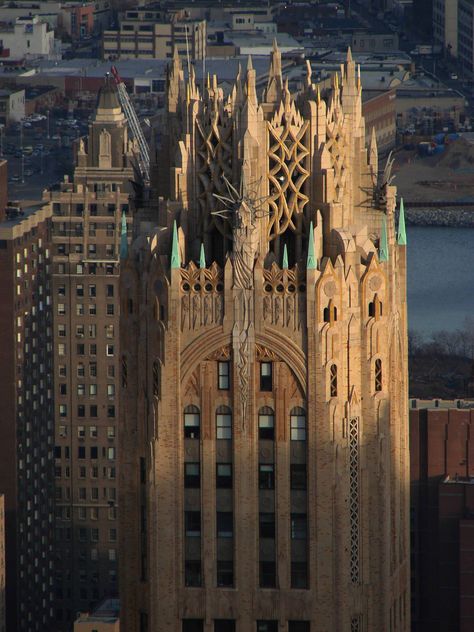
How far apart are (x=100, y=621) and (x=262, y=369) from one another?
61.5 meters

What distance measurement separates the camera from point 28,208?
169 metres

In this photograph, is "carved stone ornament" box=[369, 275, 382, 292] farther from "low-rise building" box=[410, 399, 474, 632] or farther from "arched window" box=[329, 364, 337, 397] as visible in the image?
"low-rise building" box=[410, 399, 474, 632]

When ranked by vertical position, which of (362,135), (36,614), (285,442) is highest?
(362,135)

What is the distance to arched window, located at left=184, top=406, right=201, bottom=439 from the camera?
76.8m

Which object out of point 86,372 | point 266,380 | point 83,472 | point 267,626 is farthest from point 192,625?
point 83,472

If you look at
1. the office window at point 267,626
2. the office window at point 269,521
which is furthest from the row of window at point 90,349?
the office window at point 269,521

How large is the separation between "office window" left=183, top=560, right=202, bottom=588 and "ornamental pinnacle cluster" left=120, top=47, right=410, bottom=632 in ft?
0.07

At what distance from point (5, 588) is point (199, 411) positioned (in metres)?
81.0

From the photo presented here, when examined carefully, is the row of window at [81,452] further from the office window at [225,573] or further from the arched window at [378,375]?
the arched window at [378,375]

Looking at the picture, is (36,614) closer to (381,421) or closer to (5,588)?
(5,588)

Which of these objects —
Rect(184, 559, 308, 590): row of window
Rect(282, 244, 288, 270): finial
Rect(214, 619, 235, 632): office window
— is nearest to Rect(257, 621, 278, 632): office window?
Rect(214, 619, 235, 632): office window

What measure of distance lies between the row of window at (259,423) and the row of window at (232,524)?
5.30 feet

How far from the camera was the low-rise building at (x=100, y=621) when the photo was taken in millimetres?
136000

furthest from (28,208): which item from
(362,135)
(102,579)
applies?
(362,135)
